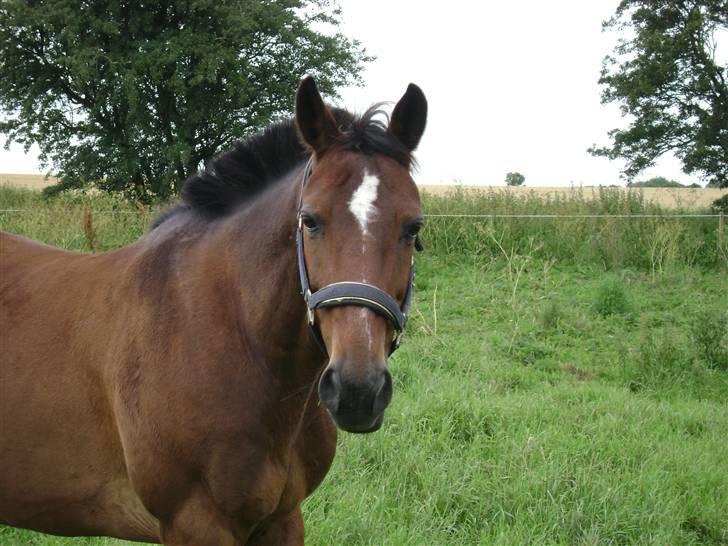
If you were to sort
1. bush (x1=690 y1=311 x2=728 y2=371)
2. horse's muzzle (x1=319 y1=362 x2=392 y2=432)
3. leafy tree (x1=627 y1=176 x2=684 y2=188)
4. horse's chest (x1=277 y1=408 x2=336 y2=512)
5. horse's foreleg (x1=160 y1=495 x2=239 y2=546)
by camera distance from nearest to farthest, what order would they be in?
1. horse's muzzle (x1=319 y1=362 x2=392 y2=432)
2. horse's foreleg (x1=160 y1=495 x2=239 y2=546)
3. horse's chest (x1=277 y1=408 x2=336 y2=512)
4. bush (x1=690 y1=311 x2=728 y2=371)
5. leafy tree (x1=627 y1=176 x2=684 y2=188)

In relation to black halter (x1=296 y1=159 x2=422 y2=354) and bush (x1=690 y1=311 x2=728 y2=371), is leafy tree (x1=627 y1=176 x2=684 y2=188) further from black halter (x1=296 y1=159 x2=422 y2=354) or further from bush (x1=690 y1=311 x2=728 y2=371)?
black halter (x1=296 y1=159 x2=422 y2=354)

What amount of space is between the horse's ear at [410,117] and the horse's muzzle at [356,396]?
35.2 inches

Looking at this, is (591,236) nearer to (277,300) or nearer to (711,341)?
(711,341)

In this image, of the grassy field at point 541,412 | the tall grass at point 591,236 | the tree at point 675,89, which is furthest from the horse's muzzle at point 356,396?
the tree at point 675,89

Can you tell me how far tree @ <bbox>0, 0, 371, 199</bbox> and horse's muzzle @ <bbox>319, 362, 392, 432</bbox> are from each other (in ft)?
64.9

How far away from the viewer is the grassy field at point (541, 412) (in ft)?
12.0

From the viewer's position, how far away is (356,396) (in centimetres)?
171

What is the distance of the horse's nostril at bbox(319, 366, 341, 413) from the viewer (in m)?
1.72

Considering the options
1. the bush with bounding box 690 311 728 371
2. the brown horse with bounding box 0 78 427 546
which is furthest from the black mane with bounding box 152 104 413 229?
the bush with bounding box 690 311 728 371

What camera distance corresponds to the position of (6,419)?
2.48 meters

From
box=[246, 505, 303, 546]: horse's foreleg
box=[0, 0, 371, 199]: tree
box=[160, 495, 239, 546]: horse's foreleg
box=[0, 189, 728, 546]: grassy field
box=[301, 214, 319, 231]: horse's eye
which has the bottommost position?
box=[0, 189, 728, 546]: grassy field

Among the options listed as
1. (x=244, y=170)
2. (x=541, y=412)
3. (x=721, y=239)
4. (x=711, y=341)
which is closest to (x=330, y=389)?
(x=244, y=170)

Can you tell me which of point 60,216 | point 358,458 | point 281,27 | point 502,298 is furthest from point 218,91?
point 358,458

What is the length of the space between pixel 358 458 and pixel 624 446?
192 cm
